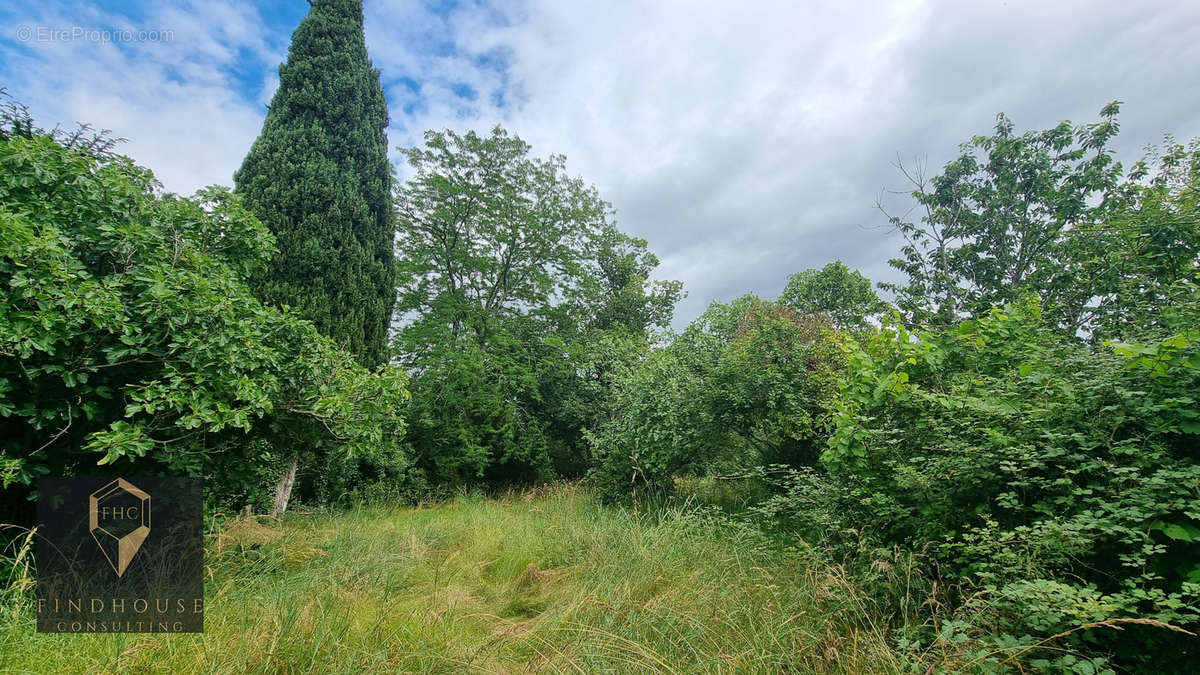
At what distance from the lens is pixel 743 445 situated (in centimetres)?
662

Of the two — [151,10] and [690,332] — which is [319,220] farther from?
[690,332]

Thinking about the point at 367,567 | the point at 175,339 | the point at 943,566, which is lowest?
the point at 367,567

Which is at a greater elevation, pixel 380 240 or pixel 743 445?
pixel 380 240

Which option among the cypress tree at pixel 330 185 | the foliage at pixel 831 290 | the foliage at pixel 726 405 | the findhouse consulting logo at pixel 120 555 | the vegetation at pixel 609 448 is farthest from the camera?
the foliage at pixel 831 290

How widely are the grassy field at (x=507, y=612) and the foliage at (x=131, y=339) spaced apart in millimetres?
923

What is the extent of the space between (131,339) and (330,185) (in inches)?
195

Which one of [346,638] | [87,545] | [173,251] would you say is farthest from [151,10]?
[346,638]

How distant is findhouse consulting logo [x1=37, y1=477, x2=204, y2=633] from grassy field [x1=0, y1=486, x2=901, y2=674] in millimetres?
133

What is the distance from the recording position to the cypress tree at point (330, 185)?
643 centimetres

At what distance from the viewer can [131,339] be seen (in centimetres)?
270

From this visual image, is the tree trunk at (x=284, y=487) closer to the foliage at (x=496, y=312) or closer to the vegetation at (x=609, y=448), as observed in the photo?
the vegetation at (x=609, y=448)

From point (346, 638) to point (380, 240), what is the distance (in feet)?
22.4

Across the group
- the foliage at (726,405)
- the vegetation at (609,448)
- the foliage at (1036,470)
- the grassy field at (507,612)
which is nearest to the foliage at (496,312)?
the vegetation at (609,448)

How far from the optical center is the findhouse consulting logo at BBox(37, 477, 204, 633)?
2.38 m
